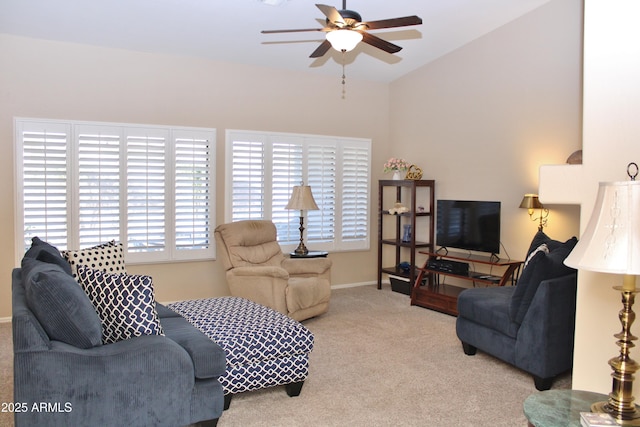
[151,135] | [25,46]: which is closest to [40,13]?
[25,46]

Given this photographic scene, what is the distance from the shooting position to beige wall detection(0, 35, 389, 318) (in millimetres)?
4934

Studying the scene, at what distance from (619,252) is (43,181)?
5.08 m

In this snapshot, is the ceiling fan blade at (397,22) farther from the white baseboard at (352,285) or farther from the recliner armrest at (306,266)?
the white baseboard at (352,285)

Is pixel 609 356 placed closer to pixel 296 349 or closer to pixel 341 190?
pixel 296 349

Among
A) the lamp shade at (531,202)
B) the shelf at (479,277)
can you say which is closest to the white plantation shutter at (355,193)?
the shelf at (479,277)

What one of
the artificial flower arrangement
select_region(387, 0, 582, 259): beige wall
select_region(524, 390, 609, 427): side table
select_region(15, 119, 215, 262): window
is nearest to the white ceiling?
select_region(387, 0, 582, 259): beige wall

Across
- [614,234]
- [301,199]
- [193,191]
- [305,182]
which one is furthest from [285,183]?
→ [614,234]

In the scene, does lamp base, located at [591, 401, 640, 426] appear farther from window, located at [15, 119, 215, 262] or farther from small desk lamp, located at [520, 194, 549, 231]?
window, located at [15, 119, 215, 262]

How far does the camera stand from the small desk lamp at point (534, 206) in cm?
488

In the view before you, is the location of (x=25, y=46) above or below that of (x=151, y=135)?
above

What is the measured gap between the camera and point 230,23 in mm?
5027

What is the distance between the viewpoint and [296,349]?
10.8 feet

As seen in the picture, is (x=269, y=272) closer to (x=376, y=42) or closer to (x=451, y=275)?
(x=451, y=275)

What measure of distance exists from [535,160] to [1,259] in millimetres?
5546
